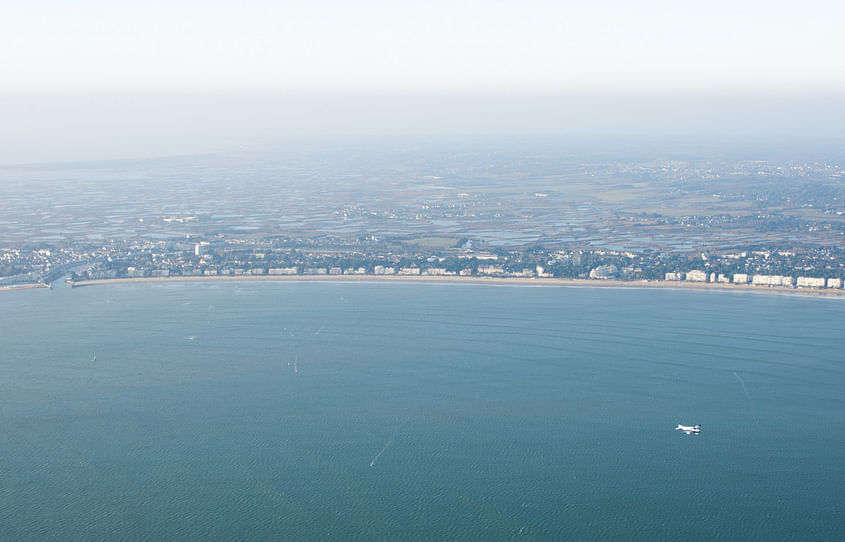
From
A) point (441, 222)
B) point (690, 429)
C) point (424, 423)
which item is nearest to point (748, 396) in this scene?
point (690, 429)

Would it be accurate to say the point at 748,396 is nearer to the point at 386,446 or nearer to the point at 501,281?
the point at 386,446

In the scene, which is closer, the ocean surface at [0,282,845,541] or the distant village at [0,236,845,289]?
the ocean surface at [0,282,845,541]

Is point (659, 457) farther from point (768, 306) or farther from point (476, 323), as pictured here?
point (768, 306)

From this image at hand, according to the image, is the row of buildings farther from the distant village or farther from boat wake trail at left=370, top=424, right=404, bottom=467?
boat wake trail at left=370, top=424, right=404, bottom=467

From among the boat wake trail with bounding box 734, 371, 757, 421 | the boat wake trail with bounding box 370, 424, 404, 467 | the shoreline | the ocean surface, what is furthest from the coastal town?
the boat wake trail with bounding box 370, 424, 404, 467

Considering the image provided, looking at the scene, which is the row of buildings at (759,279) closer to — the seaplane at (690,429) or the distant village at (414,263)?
the distant village at (414,263)
